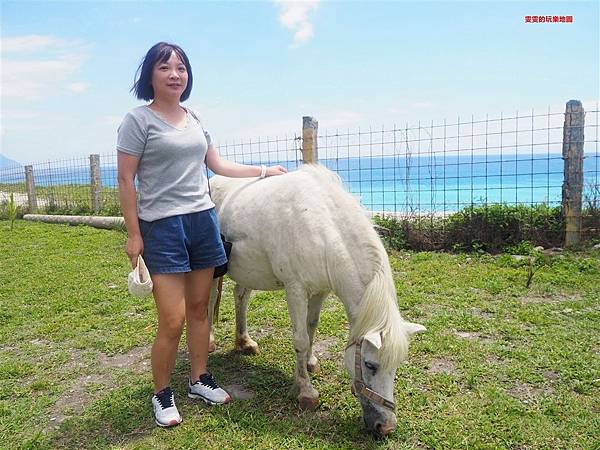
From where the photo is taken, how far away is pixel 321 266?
3133 millimetres

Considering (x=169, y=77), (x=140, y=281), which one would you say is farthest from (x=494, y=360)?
(x=169, y=77)

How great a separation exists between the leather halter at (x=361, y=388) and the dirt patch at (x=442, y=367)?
96 cm

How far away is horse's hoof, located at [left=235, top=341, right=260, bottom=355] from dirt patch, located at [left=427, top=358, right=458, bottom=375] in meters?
1.41

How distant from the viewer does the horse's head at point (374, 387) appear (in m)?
2.85

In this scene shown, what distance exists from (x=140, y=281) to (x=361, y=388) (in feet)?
4.62

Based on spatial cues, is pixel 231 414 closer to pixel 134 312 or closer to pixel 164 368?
pixel 164 368

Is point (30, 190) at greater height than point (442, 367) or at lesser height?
greater

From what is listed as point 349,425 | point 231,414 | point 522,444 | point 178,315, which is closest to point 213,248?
point 178,315

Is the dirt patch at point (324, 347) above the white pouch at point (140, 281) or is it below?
below

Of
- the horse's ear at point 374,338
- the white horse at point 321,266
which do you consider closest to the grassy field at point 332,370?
the white horse at point 321,266

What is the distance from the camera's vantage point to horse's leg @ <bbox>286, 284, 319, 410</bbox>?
10.7 feet

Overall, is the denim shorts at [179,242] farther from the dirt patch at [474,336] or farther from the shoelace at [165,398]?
the dirt patch at [474,336]

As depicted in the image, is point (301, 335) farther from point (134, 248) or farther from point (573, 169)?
point (573, 169)

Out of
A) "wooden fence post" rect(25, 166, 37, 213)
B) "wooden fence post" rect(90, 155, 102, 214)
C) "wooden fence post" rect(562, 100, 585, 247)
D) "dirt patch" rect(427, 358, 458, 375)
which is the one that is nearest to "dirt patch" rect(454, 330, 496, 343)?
"dirt patch" rect(427, 358, 458, 375)
